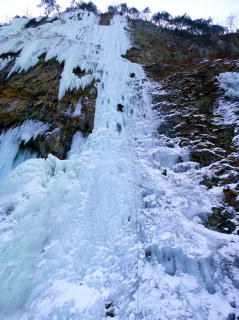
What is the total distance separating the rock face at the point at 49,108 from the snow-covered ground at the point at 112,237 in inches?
21.1

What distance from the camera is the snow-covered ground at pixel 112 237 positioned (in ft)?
14.9

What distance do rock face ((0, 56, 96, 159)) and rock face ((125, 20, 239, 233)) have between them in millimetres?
3179

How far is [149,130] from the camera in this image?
9695 mm

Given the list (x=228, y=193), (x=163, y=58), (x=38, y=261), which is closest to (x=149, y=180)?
(x=228, y=193)

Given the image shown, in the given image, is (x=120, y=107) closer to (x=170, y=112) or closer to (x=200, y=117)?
(x=170, y=112)

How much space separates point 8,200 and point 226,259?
5495 millimetres

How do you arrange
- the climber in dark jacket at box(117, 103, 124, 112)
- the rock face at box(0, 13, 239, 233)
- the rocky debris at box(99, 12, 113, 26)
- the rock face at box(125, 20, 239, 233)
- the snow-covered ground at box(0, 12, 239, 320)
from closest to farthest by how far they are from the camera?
the snow-covered ground at box(0, 12, 239, 320), the rock face at box(125, 20, 239, 233), the rock face at box(0, 13, 239, 233), the climber in dark jacket at box(117, 103, 124, 112), the rocky debris at box(99, 12, 113, 26)

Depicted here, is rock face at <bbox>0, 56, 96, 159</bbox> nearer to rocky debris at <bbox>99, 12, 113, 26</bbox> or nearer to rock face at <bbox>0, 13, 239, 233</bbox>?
rock face at <bbox>0, 13, 239, 233</bbox>

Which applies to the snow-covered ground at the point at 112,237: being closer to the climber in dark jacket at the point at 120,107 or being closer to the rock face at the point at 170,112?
the rock face at the point at 170,112

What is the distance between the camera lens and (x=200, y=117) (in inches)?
372

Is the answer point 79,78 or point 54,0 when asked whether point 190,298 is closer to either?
point 79,78

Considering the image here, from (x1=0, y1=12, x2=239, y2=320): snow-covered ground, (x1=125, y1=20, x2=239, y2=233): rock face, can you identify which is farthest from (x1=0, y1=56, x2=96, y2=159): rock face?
(x1=125, y1=20, x2=239, y2=233): rock face

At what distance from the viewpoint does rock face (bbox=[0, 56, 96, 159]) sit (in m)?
9.41

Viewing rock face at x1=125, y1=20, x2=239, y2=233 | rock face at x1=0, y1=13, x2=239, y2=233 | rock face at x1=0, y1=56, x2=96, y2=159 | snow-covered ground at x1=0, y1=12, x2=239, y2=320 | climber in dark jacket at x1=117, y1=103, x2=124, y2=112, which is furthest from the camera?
climber in dark jacket at x1=117, y1=103, x2=124, y2=112
